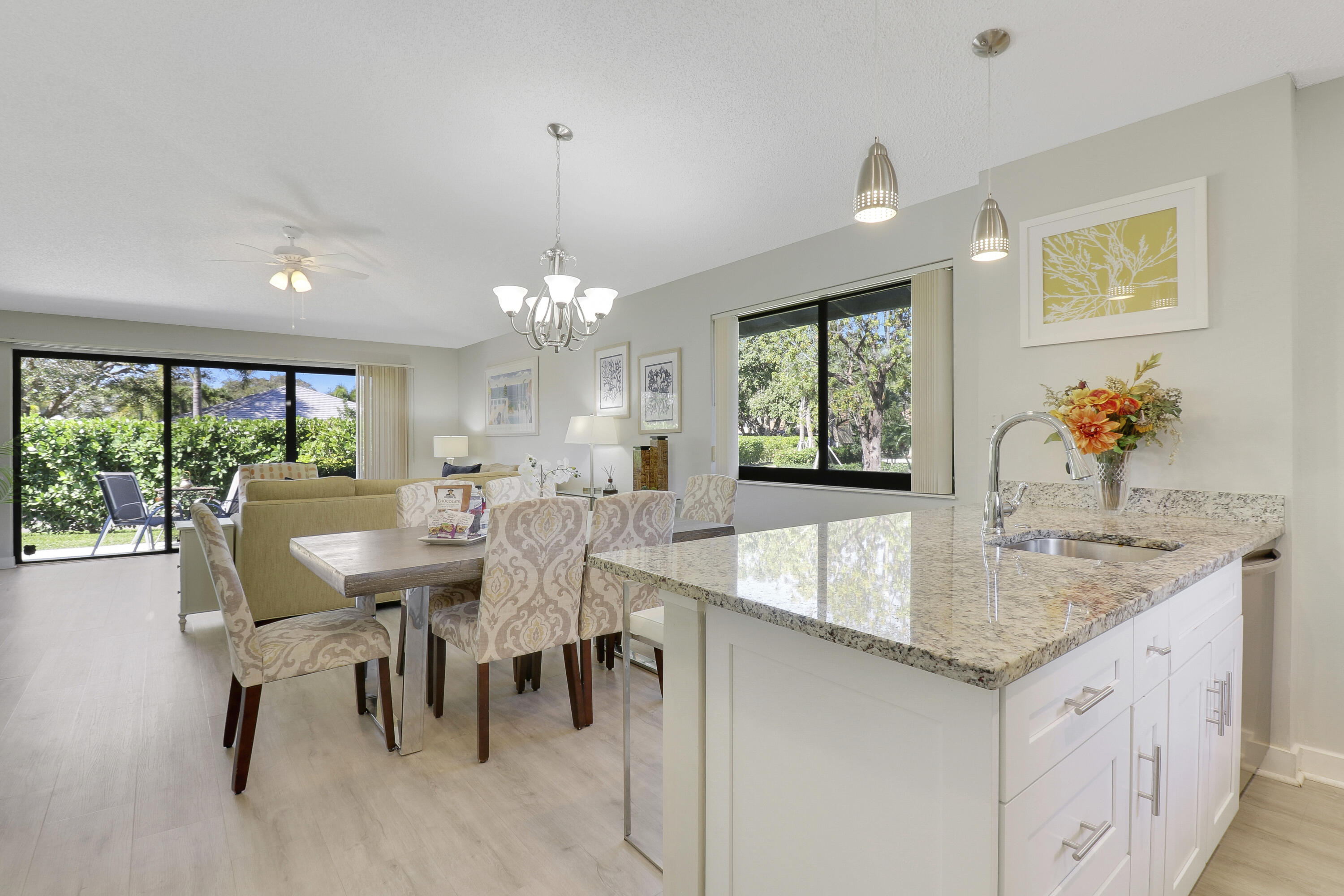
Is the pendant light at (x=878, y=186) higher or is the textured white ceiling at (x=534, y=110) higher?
the textured white ceiling at (x=534, y=110)

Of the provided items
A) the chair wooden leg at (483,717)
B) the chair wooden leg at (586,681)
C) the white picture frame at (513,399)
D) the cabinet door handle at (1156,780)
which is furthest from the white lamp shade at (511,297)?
the white picture frame at (513,399)

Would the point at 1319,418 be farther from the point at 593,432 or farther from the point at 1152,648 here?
the point at 593,432

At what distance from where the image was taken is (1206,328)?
216 cm

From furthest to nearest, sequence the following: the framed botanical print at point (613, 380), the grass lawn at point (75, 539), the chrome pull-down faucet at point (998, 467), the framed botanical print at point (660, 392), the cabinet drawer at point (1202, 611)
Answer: the grass lawn at point (75, 539) → the framed botanical print at point (613, 380) → the framed botanical print at point (660, 392) → the chrome pull-down faucet at point (998, 467) → the cabinet drawer at point (1202, 611)

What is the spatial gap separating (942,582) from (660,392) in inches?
155

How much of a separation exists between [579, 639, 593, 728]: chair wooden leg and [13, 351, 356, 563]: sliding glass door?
5.64 m

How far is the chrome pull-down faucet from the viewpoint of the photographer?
1.51m

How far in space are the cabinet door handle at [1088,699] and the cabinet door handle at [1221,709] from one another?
0.81 meters

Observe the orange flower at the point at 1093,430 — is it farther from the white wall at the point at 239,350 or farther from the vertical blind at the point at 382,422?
the white wall at the point at 239,350

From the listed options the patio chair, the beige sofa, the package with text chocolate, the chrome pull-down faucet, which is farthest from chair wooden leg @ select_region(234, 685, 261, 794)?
the patio chair

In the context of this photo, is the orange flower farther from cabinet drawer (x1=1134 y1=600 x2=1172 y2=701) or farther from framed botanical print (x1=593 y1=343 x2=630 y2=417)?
framed botanical print (x1=593 y1=343 x2=630 y2=417)

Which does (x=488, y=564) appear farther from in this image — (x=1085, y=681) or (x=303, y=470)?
(x=303, y=470)

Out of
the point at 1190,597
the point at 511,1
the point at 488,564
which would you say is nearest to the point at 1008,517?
the point at 1190,597

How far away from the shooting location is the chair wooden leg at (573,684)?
2496mm
